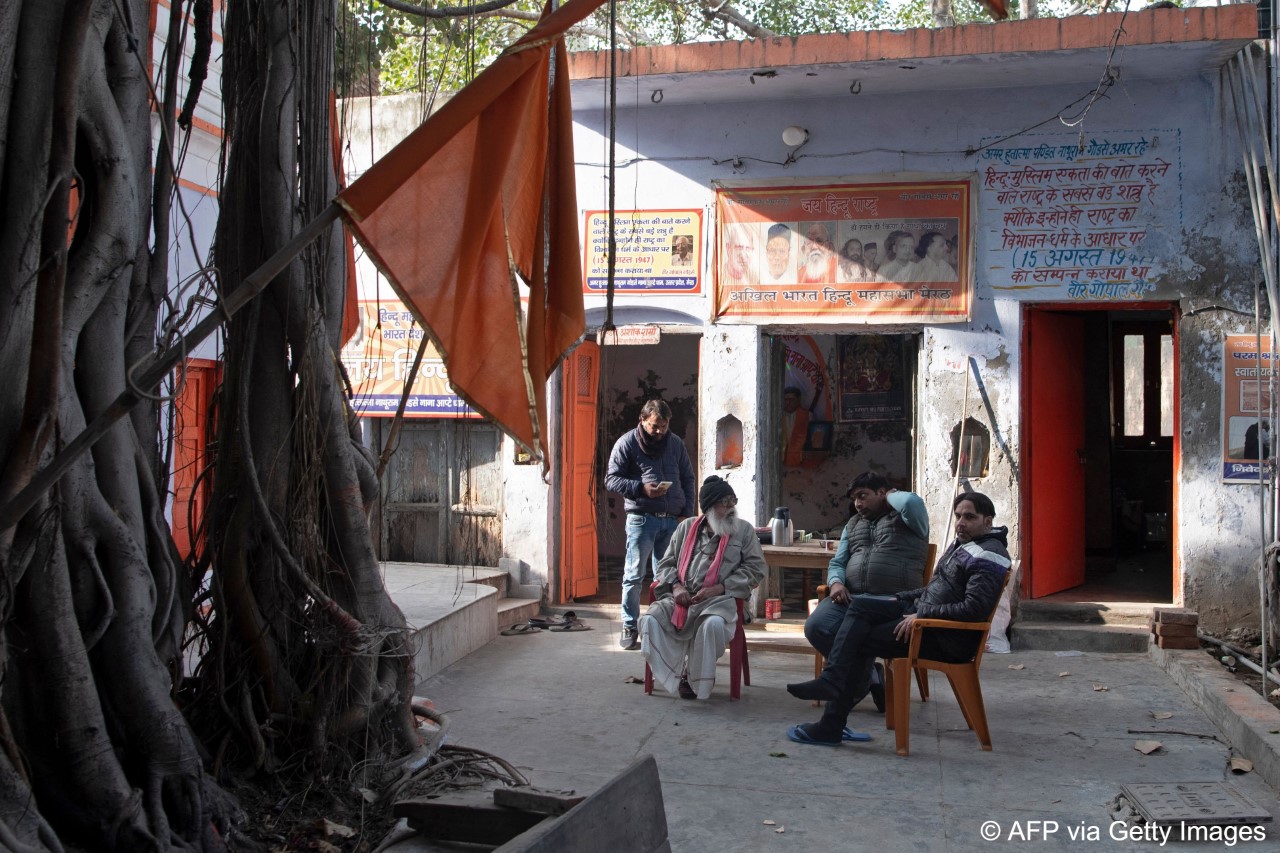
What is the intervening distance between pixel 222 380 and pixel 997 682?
512 cm

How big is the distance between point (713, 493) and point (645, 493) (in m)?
1.21

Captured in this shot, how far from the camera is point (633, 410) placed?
1307cm

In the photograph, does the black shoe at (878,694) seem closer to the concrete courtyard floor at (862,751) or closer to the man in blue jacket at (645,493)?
the concrete courtyard floor at (862,751)

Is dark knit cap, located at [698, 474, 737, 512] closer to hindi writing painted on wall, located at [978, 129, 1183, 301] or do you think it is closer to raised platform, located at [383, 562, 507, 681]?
raised platform, located at [383, 562, 507, 681]

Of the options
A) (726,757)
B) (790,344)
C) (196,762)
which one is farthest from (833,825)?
(790,344)

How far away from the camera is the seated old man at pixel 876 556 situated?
620 cm

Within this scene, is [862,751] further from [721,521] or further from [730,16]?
[730,16]

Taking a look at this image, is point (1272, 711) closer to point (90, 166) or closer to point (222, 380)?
point (222, 380)

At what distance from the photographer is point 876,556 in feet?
20.5

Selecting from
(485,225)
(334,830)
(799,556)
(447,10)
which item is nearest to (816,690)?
(799,556)

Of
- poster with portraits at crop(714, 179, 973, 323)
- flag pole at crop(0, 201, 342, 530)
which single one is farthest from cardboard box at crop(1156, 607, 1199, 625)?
flag pole at crop(0, 201, 342, 530)

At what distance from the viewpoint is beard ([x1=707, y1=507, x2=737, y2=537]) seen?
6.90 metres

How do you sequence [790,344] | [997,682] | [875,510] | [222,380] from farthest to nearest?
[790,344]
[997,682]
[875,510]
[222,380]

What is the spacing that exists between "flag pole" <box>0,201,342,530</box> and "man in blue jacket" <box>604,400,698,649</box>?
17.0 feet
